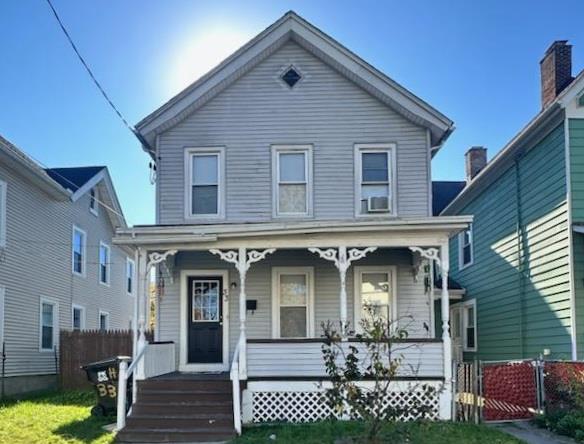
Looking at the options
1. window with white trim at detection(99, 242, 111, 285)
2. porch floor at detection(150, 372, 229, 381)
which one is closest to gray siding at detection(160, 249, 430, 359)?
porch floor at detection(150, 372, 229, 381)

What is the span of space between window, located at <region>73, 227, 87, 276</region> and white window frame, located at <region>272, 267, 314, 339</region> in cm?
1023

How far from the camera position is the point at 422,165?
43.4 ft

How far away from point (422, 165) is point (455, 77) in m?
3.09

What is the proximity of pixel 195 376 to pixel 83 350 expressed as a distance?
765 centimetres

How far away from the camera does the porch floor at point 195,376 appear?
1117 cm

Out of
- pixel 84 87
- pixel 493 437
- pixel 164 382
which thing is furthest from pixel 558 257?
pixel 84 87

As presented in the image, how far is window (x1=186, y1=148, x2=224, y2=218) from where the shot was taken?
525 inches

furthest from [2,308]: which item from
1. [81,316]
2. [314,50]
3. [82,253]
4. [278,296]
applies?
[314,50]

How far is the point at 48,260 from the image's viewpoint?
1873cm

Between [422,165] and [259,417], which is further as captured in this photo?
[422,165]

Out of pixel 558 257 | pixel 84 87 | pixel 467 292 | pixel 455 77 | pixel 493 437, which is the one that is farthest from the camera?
pixel 467 292

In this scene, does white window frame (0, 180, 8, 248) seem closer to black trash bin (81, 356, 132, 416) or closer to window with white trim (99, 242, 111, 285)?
black trash bin (81, 356, 132, 416)

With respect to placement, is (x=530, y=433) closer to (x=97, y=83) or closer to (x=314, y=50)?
(x=314, y=50)

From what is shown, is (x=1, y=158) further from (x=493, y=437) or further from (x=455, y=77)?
(x=493, y=437)
